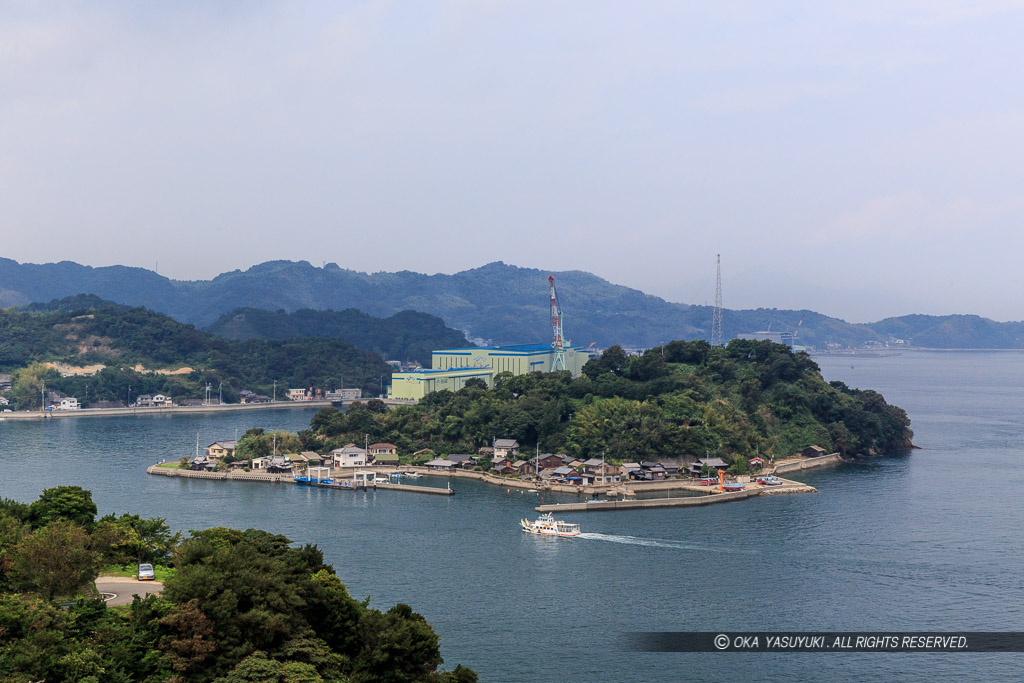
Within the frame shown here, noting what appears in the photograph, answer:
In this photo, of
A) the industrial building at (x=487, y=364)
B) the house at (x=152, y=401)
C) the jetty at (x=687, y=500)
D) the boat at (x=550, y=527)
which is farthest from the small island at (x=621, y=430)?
the house at (x=152, y=401)

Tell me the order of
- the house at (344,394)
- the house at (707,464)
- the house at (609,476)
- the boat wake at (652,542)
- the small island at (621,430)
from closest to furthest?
1. the boat wake at (652,542)
2. the house at (609,476)
3. the house at (707,464)
4. the small island at (621,430)
5. the house at (344,394)

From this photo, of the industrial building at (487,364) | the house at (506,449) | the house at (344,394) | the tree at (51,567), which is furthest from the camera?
the house at (344,394)

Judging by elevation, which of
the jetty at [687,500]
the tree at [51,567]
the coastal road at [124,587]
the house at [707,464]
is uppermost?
the tree at [51,567]

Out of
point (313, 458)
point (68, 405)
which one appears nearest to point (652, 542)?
point (313, 458)

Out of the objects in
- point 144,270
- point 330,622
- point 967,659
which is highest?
point 144,270

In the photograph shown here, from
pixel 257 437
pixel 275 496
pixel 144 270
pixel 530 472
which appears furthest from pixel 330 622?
pixel 144 270

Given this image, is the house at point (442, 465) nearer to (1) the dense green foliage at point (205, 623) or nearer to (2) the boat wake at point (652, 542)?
(2) the boat wake at point (652, 542)

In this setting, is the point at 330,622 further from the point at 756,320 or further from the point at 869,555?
the point at 756,320

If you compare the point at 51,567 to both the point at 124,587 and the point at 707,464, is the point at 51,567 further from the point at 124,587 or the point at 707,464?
the point at 707,464
